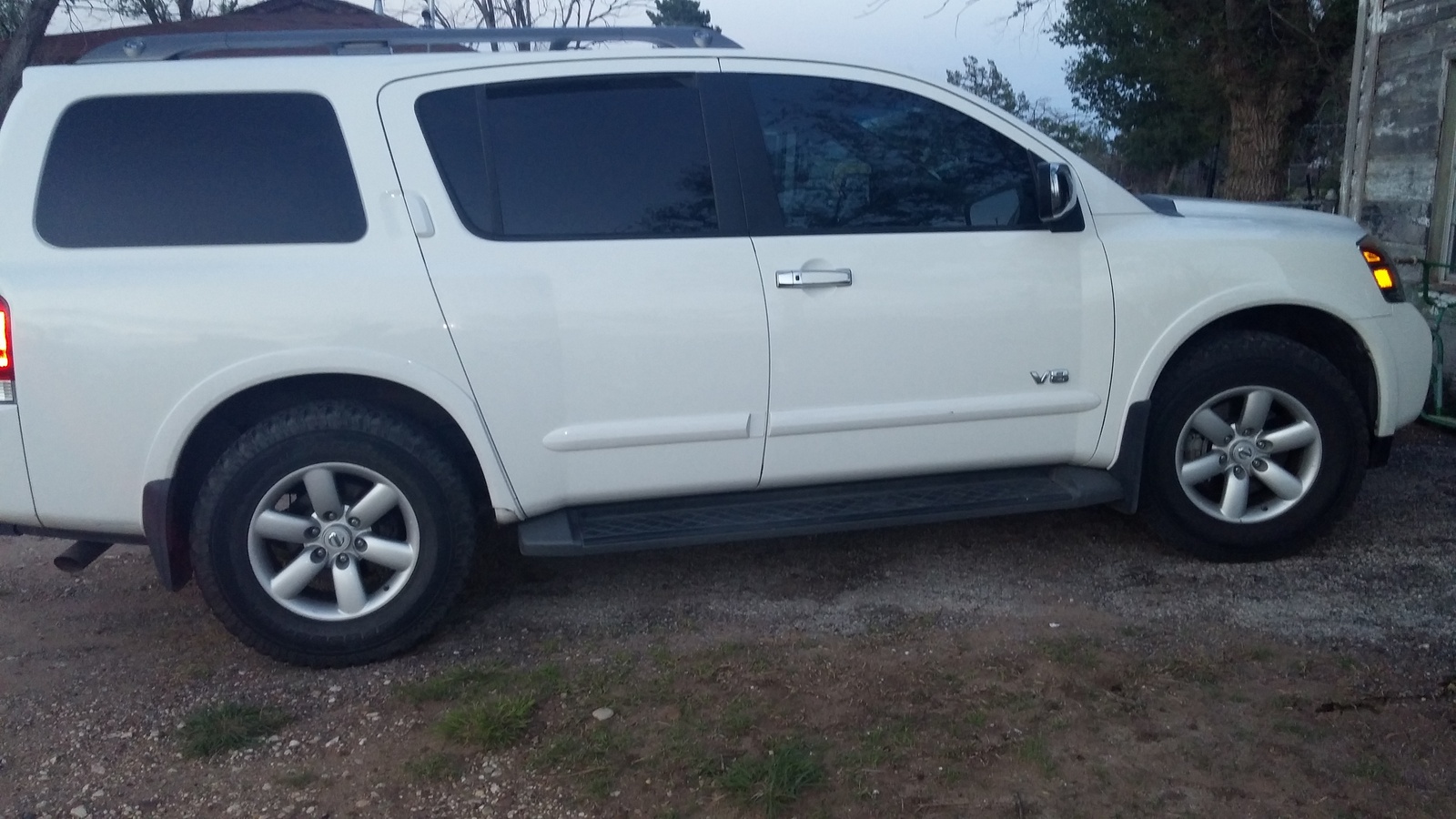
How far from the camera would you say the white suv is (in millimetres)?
3732

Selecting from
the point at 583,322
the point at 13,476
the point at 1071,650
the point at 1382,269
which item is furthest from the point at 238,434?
the point at 1382,269

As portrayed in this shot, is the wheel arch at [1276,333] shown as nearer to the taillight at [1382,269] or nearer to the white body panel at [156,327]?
the taillight at [1382,269]

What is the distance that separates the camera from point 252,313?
3719 mm

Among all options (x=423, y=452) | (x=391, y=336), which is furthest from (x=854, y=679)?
(x=391, y=336)

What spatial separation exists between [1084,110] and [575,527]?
878 inches

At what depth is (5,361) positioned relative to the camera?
11.9 feet

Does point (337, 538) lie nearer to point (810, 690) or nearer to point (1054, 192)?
point (810, 690)

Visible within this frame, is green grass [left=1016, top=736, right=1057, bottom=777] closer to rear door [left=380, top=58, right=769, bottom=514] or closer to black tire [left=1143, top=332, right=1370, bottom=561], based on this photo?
rear door [left=380, top=58, right=769, bottom=514]

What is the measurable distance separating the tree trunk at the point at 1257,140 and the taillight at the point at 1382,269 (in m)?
10.7

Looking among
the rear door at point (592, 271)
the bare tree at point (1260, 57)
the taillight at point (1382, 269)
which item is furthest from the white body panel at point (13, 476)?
the bare tree at point (1260, 57)

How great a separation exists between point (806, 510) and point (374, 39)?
228cm

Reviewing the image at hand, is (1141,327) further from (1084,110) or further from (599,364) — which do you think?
(1084,110)

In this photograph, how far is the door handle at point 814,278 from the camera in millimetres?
4074

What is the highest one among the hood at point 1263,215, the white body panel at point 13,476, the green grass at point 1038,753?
the hood at point 1263,215
